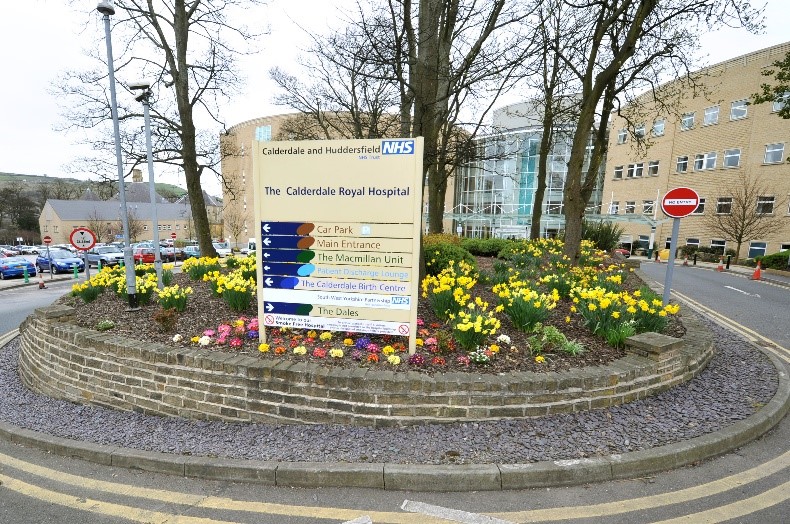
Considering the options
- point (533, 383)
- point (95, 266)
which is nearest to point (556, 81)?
point (533, 383)

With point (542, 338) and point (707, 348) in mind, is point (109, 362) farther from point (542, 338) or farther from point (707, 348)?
point (707, 348)

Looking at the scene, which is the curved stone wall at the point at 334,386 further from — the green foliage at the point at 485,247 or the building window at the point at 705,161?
the building window at the point at 705,161

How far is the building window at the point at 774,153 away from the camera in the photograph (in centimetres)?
2325

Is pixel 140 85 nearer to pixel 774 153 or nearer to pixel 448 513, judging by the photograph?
pixel 448 513

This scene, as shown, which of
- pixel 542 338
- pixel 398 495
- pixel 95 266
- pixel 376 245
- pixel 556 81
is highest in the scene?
pixel 556 81

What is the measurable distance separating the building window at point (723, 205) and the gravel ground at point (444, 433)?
2940 cm

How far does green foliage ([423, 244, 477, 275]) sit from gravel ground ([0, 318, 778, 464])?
17.1ft

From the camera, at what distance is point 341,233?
3.99 meters

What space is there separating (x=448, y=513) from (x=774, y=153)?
109 ft

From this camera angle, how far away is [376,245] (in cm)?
394

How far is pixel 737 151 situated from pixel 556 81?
2228 cm

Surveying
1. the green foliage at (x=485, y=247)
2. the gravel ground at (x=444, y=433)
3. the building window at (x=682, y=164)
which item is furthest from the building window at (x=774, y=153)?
the gravel ground at (x=444, y=433)

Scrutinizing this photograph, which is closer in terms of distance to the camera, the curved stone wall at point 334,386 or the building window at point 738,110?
the curved stone wall at point 334,386

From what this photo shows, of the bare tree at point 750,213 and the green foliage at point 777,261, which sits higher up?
the bare tree at point 750,213
